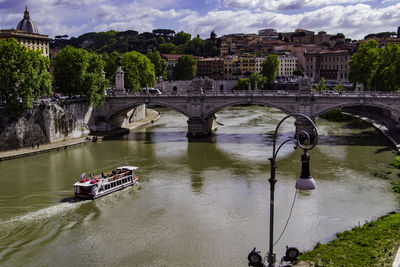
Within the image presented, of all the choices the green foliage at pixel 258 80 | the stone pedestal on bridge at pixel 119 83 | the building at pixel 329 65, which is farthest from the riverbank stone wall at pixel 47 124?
the building at pixel 329 65

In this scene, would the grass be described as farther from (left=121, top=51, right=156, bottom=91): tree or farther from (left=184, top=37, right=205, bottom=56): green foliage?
(left=184, top=37, right=205, bottom=56): green foliage

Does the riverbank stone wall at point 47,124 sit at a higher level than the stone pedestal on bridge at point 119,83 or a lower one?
lower

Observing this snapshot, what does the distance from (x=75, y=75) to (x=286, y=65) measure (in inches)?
2995

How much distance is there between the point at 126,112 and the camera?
49969 millimetres

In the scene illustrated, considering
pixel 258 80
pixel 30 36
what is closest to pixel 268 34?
pixel 258 80

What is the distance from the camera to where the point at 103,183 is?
2523cm

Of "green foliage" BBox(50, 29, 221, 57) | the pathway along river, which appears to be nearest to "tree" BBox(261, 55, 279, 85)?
"green foliage" BBox(50, 29, 221, 57)

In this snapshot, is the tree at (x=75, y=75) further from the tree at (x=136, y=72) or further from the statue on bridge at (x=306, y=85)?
the statue on bridge at (x=306, y=85)

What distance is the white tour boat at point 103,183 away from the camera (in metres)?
24.3

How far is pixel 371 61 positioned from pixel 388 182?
1280 inches

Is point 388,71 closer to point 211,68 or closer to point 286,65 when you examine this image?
point 286,65

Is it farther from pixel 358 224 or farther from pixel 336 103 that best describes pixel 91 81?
pixel 358 224

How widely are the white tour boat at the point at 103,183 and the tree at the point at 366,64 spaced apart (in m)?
38.7

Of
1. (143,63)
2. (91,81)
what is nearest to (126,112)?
(91,81)
